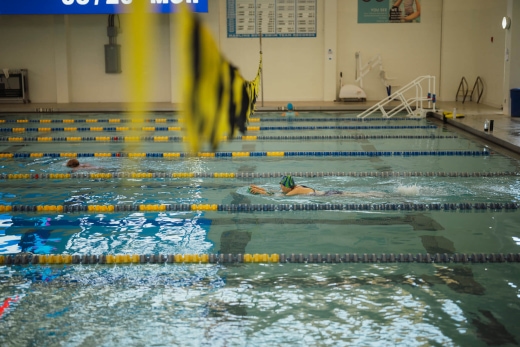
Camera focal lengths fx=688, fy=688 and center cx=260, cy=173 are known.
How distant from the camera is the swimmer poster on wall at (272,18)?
17406 millimetres

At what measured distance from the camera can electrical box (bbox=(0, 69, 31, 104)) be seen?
1745 cm

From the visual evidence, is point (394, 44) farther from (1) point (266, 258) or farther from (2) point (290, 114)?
(1) point (266, 258)

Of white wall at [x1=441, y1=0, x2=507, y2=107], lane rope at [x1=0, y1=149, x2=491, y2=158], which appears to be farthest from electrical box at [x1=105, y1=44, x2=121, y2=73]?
white wall at [x1=441, y1=0, x2=507, y2=107]

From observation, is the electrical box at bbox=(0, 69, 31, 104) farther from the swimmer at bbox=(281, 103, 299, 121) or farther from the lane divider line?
the swimmer at bbox=(281, 103, 299, 121)

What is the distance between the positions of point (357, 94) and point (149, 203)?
10664 mm

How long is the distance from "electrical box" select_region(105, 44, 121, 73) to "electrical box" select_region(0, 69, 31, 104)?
7.05 feet

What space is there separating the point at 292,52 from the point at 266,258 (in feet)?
42.7

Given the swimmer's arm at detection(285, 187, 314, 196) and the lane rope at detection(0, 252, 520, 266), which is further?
the swimmer's arm at detection(285, 187, 314, 196)

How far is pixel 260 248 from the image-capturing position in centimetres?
557

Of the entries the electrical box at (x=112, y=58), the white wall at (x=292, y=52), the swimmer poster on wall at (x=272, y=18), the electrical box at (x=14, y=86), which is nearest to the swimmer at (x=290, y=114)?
the white wall at (x=292, y=52)

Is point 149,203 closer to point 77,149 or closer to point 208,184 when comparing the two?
point 208,184

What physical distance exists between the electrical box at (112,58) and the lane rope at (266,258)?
1268 cm

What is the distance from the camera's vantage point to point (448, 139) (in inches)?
452

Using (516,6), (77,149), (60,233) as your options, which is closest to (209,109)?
(60,233)
